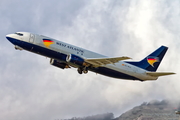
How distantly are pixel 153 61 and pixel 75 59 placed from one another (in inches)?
855

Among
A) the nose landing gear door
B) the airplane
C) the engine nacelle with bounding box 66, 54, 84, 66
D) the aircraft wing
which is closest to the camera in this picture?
the nose landing gear door

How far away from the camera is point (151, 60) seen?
78375 millimetres

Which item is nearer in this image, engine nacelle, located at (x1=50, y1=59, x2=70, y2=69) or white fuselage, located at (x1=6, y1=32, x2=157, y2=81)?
white fuselage, located at (x1=6, y1=32, x2=157, y2=81)

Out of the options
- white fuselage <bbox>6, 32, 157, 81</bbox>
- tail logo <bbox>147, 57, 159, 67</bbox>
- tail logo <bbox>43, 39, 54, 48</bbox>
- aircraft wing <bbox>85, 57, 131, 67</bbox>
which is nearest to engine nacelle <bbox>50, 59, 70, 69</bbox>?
white fuselage <bbox>6, 32, 157, 81</bbox>

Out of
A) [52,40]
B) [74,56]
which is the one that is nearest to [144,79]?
[74,56]

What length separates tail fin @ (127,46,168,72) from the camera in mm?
77125

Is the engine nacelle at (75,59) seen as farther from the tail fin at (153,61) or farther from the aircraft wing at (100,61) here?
the tail fin at (153,61)

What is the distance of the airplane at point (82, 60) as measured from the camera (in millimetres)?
65375

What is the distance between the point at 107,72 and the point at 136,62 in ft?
31.3

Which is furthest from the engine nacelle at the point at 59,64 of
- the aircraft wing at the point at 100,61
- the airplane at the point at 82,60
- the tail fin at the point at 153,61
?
the tail fin at the point at 153,61

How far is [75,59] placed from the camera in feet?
220

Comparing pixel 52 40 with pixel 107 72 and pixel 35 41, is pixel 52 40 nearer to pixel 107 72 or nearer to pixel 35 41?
pixel 35 41

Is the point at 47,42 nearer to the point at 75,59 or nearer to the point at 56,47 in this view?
the point at 56,47

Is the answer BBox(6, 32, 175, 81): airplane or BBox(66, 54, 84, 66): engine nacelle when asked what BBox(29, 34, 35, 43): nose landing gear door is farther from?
BBox(66, 54, 84, 66): engine nacelle
